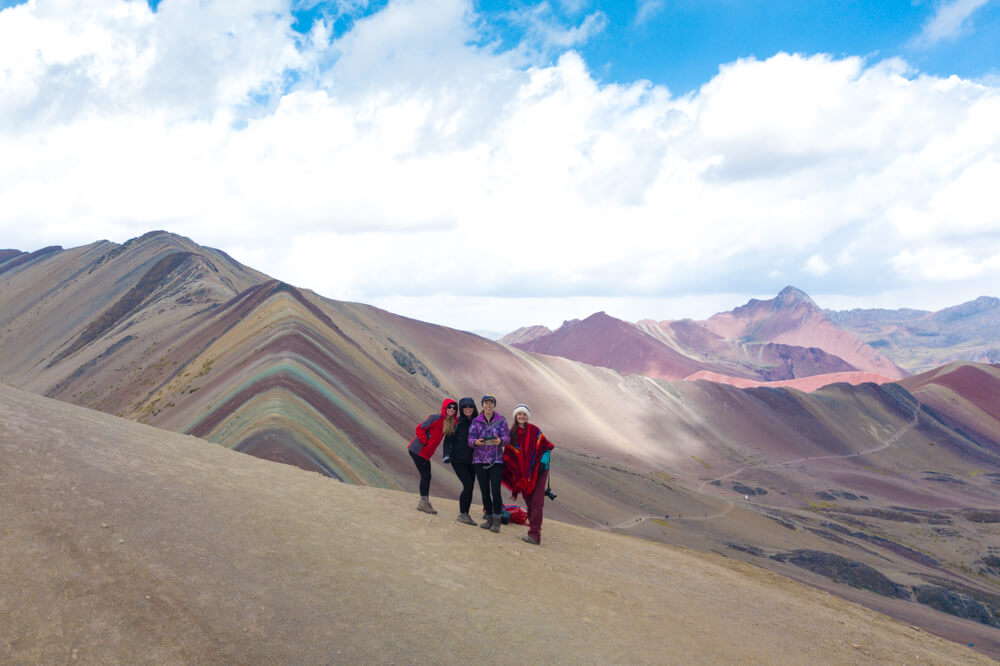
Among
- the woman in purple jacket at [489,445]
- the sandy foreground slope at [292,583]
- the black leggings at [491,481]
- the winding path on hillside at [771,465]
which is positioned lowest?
the winding path on hillside at [771,465]

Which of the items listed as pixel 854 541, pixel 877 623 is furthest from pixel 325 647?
pixel 854 541

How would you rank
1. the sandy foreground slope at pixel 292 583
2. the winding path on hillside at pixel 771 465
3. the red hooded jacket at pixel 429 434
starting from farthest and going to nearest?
the winding path on hillside at pixel 771 465
the red hooded jacket at pixel 429 434
the sandy foreground slope at pixel 292 583

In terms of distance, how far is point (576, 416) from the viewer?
66.9 meters

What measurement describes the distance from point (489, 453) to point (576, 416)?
59356 millimetres

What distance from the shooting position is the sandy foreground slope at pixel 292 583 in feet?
14.6

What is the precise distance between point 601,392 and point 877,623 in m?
67.0

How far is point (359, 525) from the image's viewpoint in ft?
24.5

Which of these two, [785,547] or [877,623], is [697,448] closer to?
[785,547]

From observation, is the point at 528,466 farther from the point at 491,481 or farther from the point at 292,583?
the point at 292,583

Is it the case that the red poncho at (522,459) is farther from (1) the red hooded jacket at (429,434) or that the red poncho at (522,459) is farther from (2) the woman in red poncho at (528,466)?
(1) the red hooded jacket at (429,434)

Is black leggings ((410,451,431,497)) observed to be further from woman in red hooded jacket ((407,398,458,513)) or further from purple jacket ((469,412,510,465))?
purple jacket ((469,412,510,465))

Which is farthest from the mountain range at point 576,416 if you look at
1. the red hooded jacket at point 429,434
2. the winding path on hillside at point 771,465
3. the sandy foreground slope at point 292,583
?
the sandy foreground slope at point 292,583

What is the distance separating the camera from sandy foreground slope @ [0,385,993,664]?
4445 millimetres

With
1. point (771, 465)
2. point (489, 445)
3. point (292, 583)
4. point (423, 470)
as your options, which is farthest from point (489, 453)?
point (771, 465)
